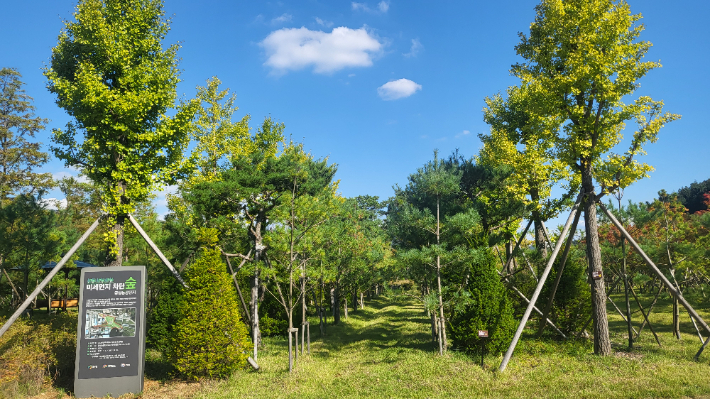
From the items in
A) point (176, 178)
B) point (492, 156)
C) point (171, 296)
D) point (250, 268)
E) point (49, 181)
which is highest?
point (49, 181)

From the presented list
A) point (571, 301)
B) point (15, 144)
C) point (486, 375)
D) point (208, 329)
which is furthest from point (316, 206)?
point (15, 144)

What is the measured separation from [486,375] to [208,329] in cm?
803

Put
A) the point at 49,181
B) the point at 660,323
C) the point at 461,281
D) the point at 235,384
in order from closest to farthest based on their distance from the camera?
the point at 235,384 < the point at 461,281 < the point at 660,323 < the point at 49,181

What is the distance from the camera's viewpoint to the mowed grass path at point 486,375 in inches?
353

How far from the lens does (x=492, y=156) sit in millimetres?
19500

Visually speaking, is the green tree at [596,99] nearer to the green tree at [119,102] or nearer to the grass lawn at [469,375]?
the grass lawn at [469,375]

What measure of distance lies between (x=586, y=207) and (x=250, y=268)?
1302cm

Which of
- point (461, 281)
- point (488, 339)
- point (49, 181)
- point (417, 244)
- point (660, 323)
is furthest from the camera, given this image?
point (49, 181)

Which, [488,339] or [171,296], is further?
[171,296]

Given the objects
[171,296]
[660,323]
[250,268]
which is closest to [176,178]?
[250,268]

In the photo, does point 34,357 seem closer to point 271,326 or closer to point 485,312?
point 271,326

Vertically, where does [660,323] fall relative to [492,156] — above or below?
below

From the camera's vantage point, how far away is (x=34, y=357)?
11.0m

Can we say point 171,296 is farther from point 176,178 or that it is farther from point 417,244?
point 417,244
